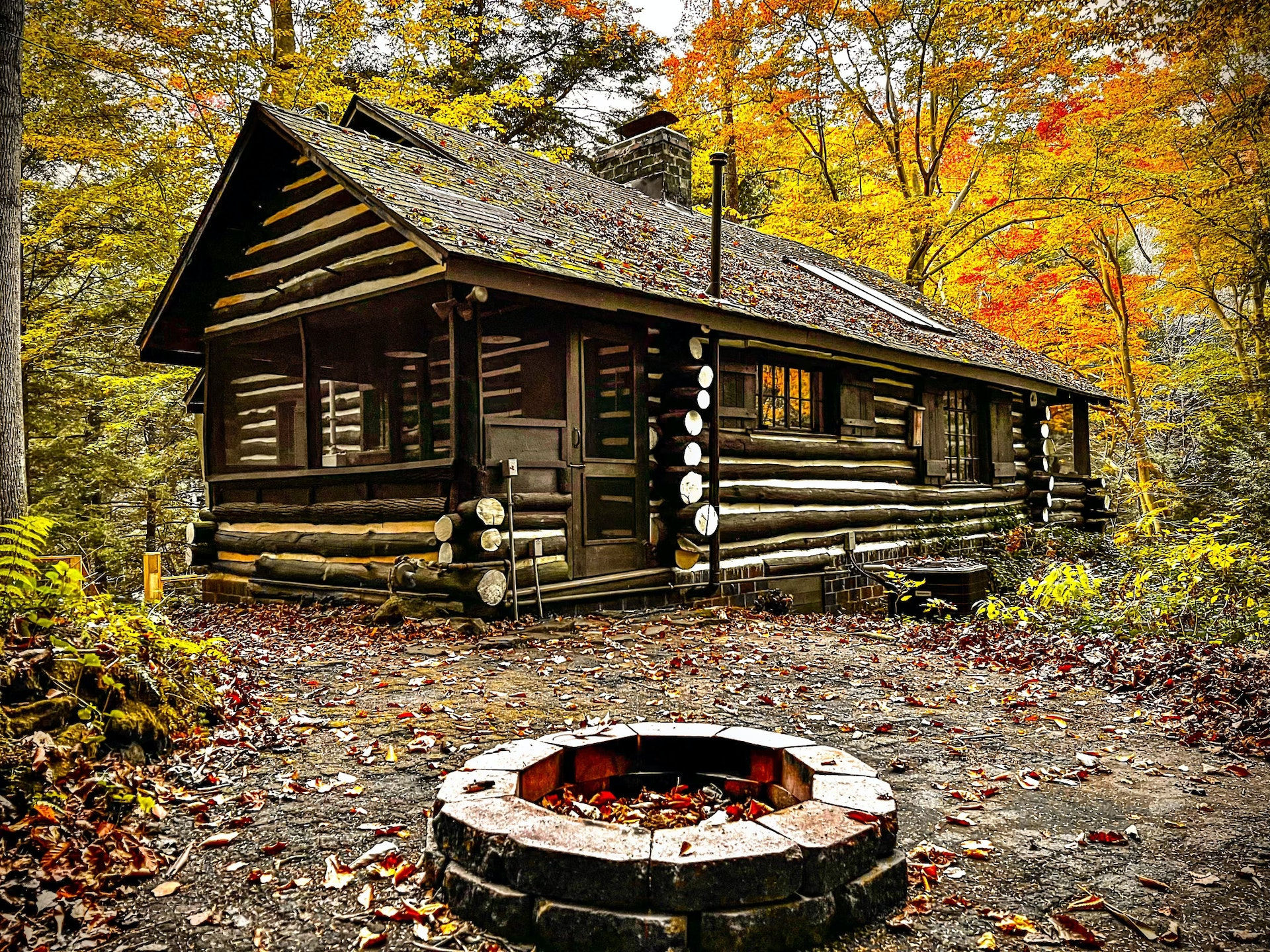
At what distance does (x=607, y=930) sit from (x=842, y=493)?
993cm

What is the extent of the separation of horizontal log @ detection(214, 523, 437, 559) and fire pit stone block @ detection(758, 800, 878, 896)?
542cm

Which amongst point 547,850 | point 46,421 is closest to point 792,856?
point 547,850

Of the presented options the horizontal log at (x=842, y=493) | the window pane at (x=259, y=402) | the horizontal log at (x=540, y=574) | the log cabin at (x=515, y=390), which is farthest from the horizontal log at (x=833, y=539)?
the window pane at (x=259, y=402)

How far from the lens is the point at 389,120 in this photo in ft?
34.2

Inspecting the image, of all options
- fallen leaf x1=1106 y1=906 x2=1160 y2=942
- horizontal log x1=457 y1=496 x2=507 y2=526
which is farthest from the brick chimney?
fallen leaf x1=1106 y1=906 x2=1160 y2=942

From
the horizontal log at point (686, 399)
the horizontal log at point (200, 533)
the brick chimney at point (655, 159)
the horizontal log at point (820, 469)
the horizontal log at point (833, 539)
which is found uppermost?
the brick chimney at point (655, 159)

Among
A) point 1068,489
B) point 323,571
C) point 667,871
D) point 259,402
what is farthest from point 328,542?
point 1068,489

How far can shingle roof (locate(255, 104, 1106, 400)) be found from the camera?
722 centimetres

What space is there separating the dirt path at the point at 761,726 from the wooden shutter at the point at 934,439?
679 centimetres

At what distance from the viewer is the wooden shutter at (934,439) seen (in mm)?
13414

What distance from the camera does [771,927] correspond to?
2.31m

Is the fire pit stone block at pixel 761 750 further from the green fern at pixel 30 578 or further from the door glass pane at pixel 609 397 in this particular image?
the door glass pane at pixel 609 397

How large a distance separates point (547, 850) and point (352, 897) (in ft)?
2.83

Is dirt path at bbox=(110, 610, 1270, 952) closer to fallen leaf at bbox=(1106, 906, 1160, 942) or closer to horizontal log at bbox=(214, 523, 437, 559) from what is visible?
fallen leaf at bbox=(1106, 906, 1160, 942)
